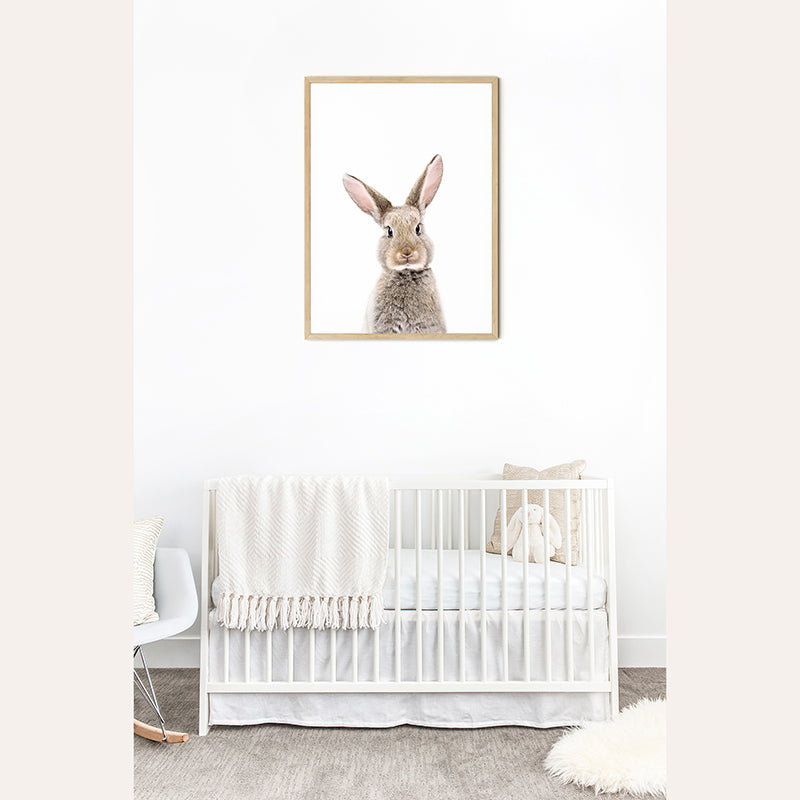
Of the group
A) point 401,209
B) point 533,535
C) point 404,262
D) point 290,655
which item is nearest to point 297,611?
point 290,655

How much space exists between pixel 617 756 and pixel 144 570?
1.38 meters

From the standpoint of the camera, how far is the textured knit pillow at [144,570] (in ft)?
6.87

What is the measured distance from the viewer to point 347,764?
1946 mm

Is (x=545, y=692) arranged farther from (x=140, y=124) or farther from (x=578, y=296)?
(x=140, y=124)

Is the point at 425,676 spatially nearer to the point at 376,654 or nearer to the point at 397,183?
the point at 376,654

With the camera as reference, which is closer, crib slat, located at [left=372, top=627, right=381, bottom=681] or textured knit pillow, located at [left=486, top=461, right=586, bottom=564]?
crib slat, located at [left=372, top=627, right=381, bottom=681]

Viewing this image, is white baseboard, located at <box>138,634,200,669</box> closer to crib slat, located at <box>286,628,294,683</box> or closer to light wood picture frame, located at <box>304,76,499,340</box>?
crib slat, located at <box>286,628,294,683</box>

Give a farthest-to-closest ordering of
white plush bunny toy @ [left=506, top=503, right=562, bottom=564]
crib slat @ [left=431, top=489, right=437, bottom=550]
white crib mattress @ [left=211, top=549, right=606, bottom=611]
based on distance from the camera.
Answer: crib slat @ [left=431, top=489, right=437, bottom=550] → white plush bunny toy @ [left=506, top=503, right=562, bottom=564] → white crib mattress @ [left=211, top=549, right=606, bottom=611]

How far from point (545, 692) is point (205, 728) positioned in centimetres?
98

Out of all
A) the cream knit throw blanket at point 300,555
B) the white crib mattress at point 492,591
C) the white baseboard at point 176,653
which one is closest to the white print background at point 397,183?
the cream knit throw blanket at point 300,555

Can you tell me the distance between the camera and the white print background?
2803mm

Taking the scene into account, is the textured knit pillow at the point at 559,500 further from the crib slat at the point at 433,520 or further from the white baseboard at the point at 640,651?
the white baseboard at the point at 640,651

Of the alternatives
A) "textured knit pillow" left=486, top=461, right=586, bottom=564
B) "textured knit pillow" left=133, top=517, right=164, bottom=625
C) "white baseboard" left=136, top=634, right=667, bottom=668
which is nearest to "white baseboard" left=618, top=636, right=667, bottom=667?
"white baseboard" left=136, top=634, right=667, bottom=668

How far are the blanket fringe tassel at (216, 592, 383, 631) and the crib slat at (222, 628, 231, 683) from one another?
5 centimetres
